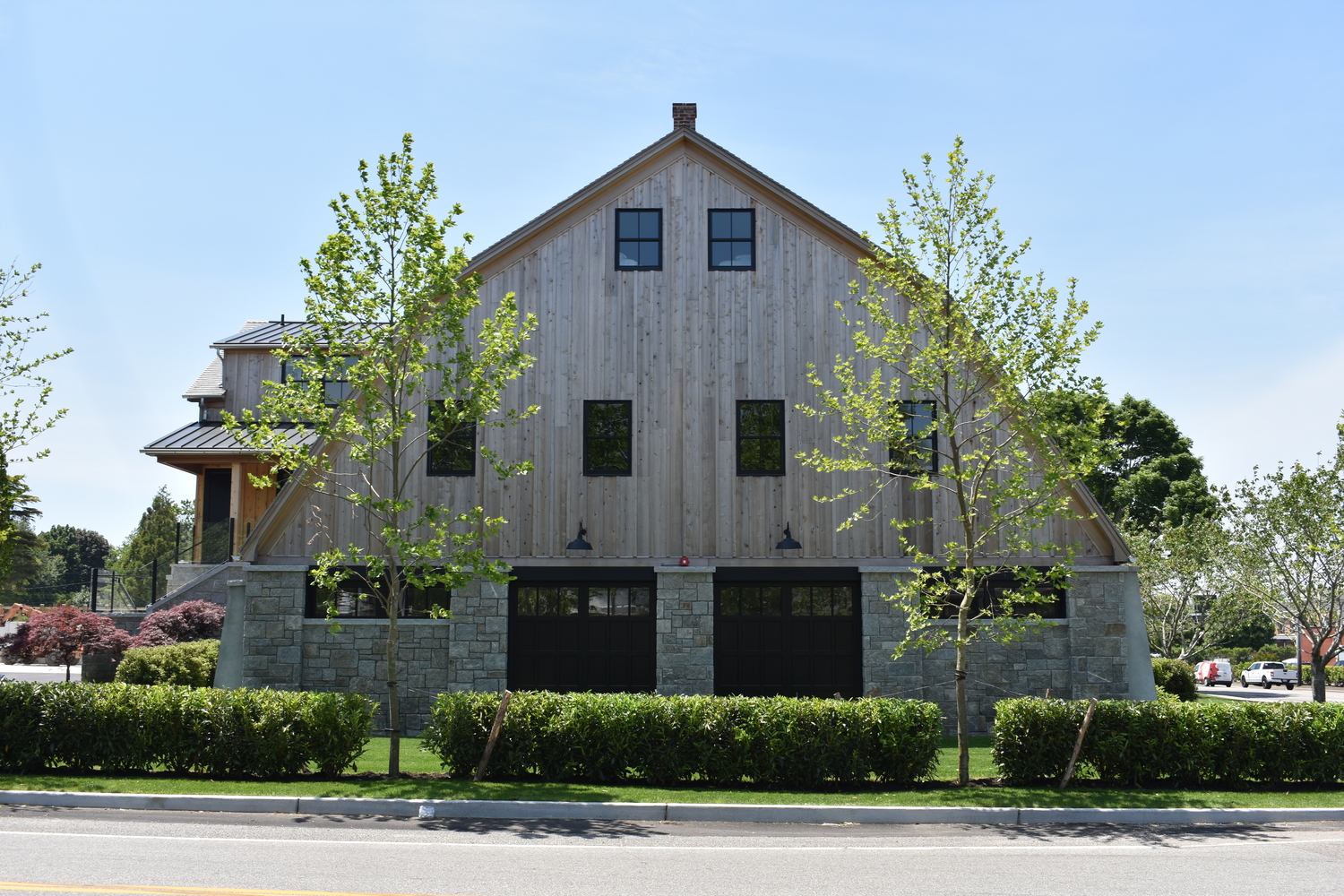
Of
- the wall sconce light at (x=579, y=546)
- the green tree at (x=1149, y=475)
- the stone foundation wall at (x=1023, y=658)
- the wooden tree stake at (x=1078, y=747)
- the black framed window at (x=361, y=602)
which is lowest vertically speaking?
the wooden tree stake at (x=1078, y=747)

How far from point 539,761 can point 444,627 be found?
5803mm

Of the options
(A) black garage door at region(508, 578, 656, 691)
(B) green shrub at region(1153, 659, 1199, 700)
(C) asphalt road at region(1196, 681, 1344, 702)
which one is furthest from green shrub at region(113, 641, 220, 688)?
(C) asphalt road at region(1196, 681, 1344, 702)

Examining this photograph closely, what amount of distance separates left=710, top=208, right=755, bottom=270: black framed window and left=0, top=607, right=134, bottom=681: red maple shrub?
52.2ft

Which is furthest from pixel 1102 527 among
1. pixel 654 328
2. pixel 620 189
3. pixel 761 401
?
pixel 620 189

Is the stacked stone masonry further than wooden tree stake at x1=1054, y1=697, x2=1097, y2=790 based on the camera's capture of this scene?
Yes

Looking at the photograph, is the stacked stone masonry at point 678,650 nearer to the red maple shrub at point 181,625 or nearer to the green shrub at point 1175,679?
the red maple shrub at point 181,625

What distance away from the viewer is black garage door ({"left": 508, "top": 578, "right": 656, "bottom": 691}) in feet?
58.9

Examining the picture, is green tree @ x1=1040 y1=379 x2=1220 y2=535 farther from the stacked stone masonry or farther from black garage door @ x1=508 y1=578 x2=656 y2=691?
black garage door @ x1=508 y1=578 x2=656 y2=691

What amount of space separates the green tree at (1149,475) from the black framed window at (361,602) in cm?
3056

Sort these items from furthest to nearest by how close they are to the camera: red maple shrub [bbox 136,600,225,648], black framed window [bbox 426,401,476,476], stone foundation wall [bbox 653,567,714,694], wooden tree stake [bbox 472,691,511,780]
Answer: red maple shrub [bbox 136,600,225,648] → black framed window [bbox 426,401,476,476] → stone foundation wall [bbox 653,567,714,694] → wooden tree stake [bbox 472,691,511,780]

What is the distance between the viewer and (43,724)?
42.7 feet

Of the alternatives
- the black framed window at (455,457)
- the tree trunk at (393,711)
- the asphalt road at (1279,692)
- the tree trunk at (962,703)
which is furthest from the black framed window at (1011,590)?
the asphalt road at (1279,692)

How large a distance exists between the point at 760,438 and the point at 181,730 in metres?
9.98

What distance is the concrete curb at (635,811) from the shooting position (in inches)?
438
